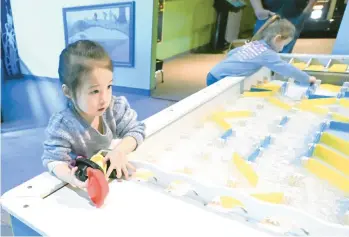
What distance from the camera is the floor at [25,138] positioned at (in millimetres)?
1472

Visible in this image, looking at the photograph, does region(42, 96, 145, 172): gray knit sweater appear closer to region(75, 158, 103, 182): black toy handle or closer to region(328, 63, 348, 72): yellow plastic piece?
region(75, 158, 103, 182): black toy handle

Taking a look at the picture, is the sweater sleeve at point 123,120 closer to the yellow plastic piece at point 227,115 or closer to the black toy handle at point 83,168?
the black toy handle at point 83,168

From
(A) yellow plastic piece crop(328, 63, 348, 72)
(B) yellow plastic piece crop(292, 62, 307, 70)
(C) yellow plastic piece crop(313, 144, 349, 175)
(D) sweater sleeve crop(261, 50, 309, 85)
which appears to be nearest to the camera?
(C) yellow plastic piece crop(313, 144, 349, 175)

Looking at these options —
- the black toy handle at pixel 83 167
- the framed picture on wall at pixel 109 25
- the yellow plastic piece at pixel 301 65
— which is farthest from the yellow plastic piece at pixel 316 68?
the framed picture on wall at pixel 109 25

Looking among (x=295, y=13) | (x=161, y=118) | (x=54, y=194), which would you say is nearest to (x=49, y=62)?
(x=295, y=13)

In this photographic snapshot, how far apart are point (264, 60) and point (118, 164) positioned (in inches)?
47.7

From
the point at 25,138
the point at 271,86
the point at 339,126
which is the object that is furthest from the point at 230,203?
the point at 25,138

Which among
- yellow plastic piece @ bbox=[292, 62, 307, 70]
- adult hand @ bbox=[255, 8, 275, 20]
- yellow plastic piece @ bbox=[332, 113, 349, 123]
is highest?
adult hand @ bbox=[255, 8, 275, 20]

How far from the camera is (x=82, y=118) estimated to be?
26.4 inches

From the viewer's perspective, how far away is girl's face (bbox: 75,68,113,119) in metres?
0.57

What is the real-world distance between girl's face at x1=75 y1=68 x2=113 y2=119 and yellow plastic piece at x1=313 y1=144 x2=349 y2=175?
0.59m

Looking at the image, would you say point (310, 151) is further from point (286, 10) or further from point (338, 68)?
point (286, 10)

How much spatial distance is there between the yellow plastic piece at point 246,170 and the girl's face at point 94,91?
36cm

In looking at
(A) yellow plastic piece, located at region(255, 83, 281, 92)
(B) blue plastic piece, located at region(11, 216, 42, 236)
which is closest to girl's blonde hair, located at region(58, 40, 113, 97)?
(B) blue plastic piece, located at region(11, 216, 42, 236)
